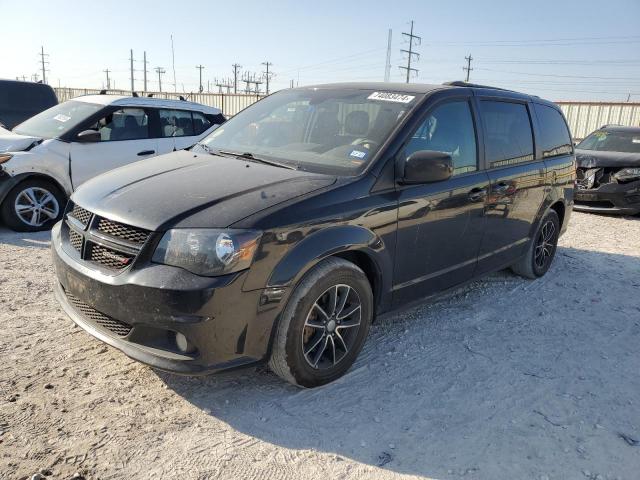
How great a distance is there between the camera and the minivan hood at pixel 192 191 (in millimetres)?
2795

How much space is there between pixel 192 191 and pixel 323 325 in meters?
1.10

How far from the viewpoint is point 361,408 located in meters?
3.04

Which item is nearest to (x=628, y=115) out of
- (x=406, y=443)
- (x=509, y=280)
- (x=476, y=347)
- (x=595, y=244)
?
(x=595, y=244)

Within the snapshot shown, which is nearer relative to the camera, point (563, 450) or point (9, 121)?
point (563, 450)

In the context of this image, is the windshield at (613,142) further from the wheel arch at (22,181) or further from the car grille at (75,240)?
the car grille at (75,240)

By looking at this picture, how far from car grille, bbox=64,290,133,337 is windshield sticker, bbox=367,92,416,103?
7.72 ft

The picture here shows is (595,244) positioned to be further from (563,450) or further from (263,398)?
(263,398)

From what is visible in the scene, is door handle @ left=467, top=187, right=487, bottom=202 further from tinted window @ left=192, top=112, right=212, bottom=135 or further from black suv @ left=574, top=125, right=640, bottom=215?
black suv @ left=574, top=125, right=640, bottom=215

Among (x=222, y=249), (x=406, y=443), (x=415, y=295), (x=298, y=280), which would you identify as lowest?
(x=406, y=443)

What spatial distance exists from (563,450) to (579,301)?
2.61m

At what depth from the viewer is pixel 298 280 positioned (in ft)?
9.41

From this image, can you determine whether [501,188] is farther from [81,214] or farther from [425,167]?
[81,214]

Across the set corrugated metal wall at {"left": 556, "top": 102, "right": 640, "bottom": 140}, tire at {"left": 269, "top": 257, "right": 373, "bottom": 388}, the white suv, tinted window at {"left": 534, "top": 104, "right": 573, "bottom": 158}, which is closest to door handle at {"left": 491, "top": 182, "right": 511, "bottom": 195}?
tinted window at {"left": 534, "top": 104, "right": 573, "bottom": 158}

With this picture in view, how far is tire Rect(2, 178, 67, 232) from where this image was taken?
634 centimetres
